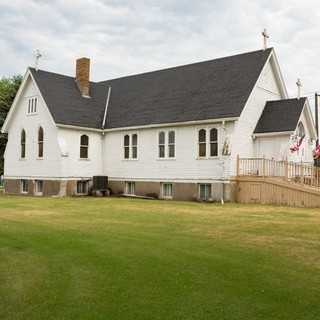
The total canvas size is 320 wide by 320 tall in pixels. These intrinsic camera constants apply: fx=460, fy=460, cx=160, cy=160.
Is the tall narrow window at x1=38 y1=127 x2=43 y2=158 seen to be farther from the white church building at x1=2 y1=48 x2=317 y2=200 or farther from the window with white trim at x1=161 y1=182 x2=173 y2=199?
the window with white trim at x1=161 y1=182 x2=173 y2=199

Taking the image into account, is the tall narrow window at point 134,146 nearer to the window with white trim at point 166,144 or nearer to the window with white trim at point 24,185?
the window with white trim at point 166,144

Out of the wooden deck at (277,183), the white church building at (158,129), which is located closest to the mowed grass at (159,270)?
the wooden deck at (277,183)

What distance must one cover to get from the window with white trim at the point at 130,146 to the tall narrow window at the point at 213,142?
19.9 feet

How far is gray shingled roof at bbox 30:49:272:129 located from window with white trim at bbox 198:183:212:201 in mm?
3980

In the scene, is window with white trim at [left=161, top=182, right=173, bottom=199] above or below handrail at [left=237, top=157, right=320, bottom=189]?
below

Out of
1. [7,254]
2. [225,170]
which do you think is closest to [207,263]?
[7,254]

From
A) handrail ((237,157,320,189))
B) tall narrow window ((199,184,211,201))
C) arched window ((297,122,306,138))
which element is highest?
arched window ((297,122,306,138))

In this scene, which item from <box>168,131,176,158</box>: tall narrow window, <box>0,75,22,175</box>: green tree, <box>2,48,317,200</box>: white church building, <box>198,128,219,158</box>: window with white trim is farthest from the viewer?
<box>0,75,22,175</box>: green tree

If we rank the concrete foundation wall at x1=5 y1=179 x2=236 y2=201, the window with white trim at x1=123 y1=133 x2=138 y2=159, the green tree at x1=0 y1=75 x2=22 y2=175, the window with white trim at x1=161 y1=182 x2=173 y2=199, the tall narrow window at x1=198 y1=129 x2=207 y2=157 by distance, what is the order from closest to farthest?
the concrete foundation wall at x1=5 y1=179 x2=236 y2=201 → the tall narrow window at x1=198 y1=129 x2=207 y2=157 → the window with white trim at x1=161 y1=182 x2=173 y2=199 → the window with white trim at x1=123 y1=133 x2=138 y2=159 → the green tree at x1=0 y1=75 x2=22 y2=175

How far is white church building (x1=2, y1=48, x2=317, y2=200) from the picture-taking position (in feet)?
87.2

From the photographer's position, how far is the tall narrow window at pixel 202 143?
2720cm

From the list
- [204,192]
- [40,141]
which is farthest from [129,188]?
[40,141]

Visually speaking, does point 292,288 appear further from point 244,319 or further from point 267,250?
point 267,250

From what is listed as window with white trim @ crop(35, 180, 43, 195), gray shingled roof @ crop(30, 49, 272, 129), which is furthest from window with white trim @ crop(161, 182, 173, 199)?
window with white trim @ crop(35, 180, 43, 195)
